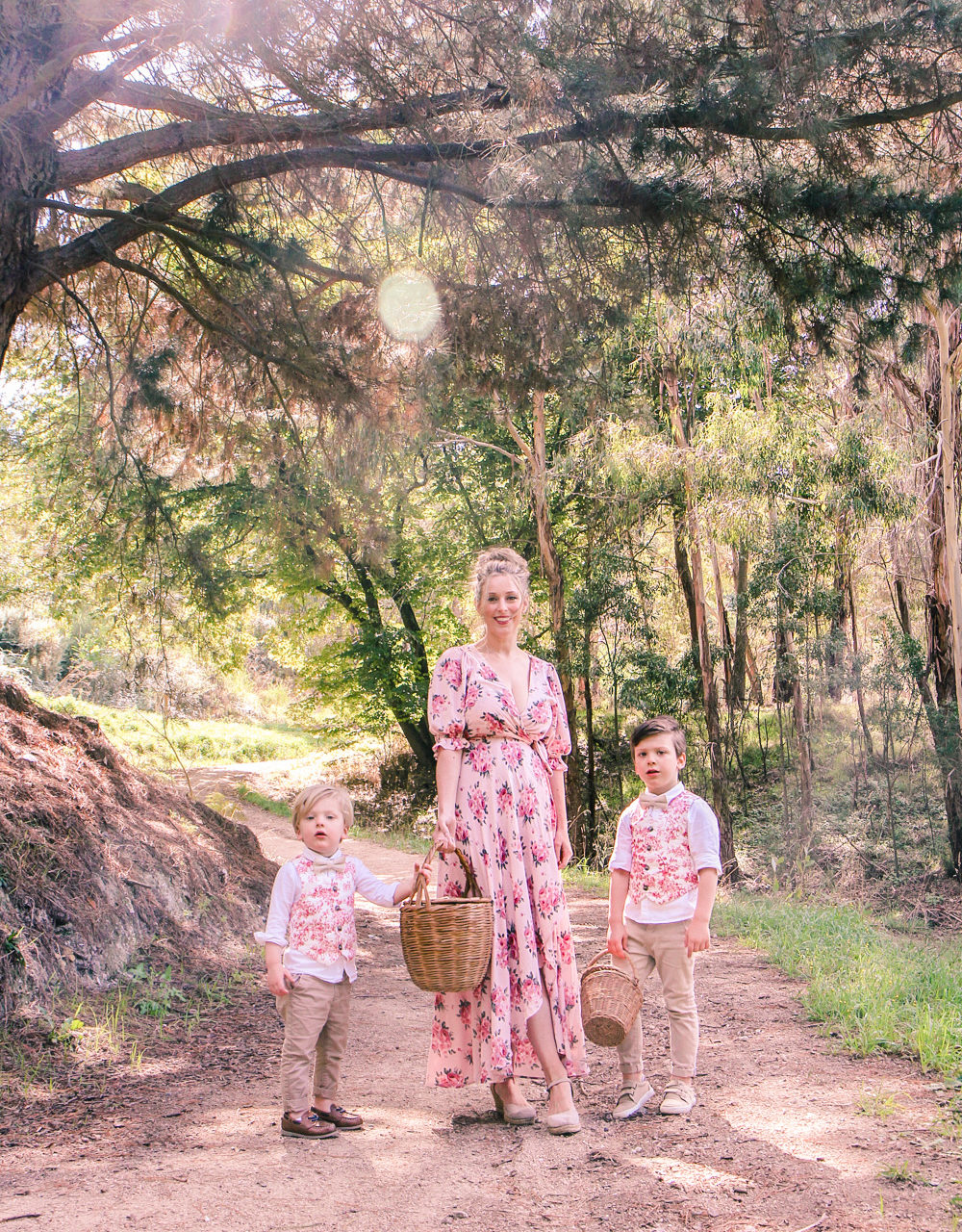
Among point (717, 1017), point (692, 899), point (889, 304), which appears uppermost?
point (889, 304)

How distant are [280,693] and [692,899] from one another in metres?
35.3

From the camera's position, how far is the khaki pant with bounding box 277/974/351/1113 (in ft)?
11.4

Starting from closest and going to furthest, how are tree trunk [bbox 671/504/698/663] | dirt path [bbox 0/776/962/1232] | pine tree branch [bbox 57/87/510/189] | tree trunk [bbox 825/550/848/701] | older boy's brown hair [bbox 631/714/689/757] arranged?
1. dirt path [bbox 0/776/962/1232]
2. older boy's brown hair [bbox 631/714/689/757]
3. pine tree branch [bbox 57/87/510/189]
4. tree trunk [bbox 825/550/848/701]
5. tree trunk [bbox 671/504/698/663]

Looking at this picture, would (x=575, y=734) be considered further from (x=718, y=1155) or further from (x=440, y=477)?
(x=718, y=1155)

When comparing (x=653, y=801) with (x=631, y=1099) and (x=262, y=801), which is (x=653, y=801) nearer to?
(x=631, y=1099)

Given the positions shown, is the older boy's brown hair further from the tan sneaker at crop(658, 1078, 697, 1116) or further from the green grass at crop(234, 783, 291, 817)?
the green grass at crop(234, 783, 291, 817)

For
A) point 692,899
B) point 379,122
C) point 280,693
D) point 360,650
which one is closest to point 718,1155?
point 692,899

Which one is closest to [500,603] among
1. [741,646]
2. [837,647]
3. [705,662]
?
[705,662]

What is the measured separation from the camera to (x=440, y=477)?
17.5 meters

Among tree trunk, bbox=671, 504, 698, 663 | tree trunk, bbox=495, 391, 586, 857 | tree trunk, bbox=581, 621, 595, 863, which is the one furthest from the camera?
tree trunk, bbox=581, 621, 595, 863

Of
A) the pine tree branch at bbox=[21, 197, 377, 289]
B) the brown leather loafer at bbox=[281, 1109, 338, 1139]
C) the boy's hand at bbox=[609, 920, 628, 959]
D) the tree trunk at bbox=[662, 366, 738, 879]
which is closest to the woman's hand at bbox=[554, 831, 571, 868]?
the boy's hand at bbox=[609, 920, 628, 959]

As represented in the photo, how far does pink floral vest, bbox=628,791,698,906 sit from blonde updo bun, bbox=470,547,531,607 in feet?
3.18

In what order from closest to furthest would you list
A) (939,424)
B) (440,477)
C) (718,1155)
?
(718,1155) → (939,424) → (440,477)

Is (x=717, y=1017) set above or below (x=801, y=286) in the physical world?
below
